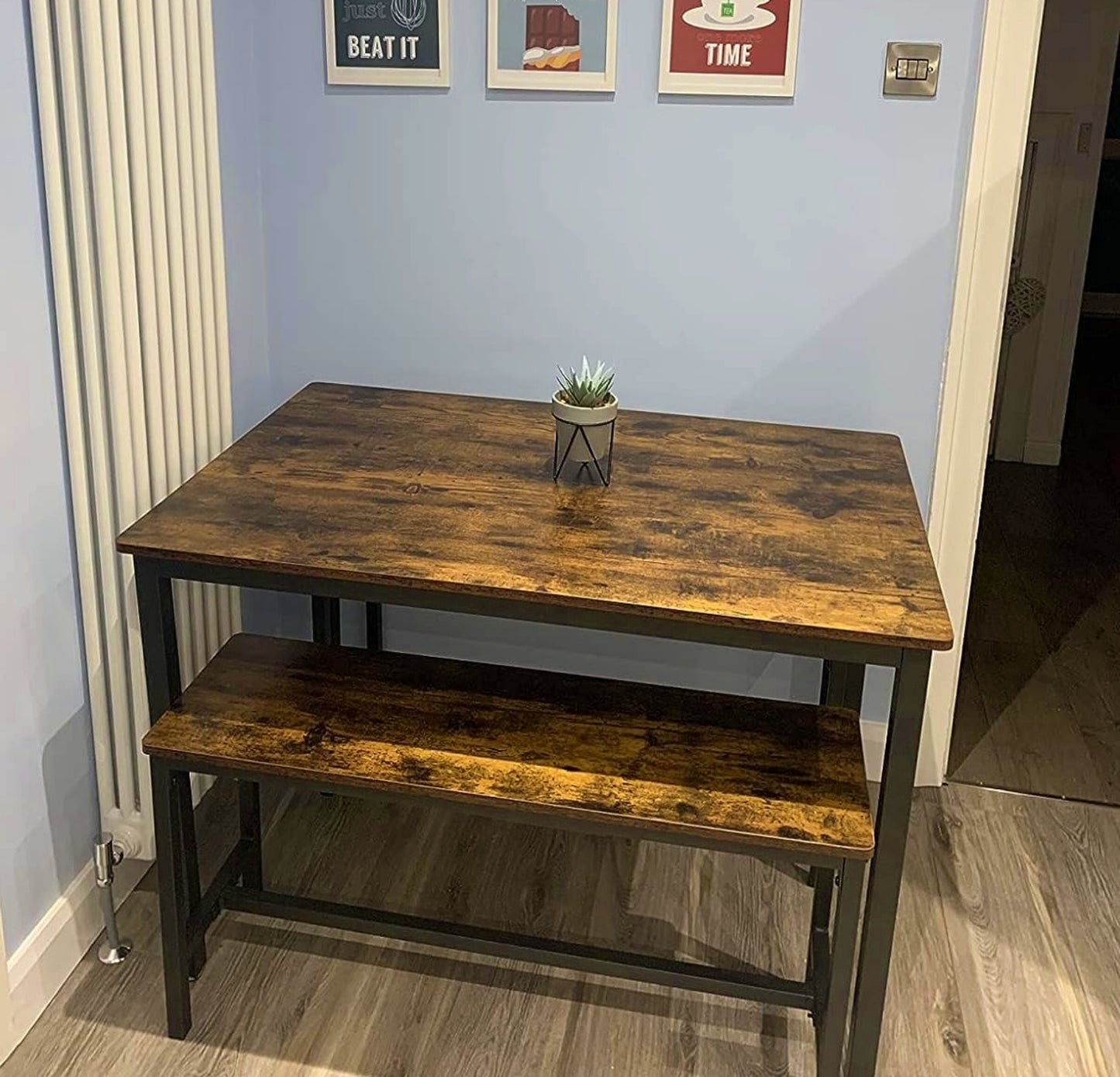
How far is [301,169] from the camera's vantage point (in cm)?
248

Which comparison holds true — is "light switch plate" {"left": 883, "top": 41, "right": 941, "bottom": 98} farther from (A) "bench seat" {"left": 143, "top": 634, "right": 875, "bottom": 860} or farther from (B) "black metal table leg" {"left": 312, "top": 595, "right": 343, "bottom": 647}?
(B) "black metal table leg" {"left": 312, "top": 595, "right": 343, "bottom": 647}

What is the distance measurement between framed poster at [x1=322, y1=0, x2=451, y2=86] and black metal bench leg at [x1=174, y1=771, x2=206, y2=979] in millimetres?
1269

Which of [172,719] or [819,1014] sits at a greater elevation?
[172,719]

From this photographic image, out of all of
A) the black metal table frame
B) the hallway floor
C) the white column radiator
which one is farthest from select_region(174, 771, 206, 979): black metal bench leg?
the hallway floor

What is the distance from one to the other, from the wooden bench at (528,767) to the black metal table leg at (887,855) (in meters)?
0.04

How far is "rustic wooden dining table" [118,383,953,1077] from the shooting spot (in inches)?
65.1

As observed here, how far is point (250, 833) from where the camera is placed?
2232 millimetres

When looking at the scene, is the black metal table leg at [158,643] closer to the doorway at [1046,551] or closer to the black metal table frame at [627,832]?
the black metal table frame at [627,832]

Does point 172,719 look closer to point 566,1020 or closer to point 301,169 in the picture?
point 566,1020

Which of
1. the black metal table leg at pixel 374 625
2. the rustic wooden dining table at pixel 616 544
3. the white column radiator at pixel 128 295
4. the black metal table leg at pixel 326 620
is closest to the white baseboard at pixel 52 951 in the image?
the white column radiator at pixel 128 295

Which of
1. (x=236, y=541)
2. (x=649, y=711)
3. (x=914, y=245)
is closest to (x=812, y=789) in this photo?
(x=649, y=711)

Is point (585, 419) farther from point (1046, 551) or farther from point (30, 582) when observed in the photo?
point (1046, 551)

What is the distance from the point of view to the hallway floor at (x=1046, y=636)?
2.79 metres

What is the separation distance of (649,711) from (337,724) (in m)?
0.44
